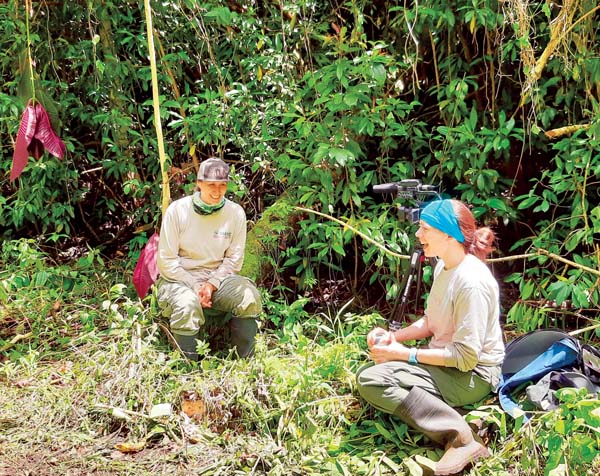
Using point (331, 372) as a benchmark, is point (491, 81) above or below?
above

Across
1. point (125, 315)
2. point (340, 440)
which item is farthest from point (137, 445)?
point (125, 315)

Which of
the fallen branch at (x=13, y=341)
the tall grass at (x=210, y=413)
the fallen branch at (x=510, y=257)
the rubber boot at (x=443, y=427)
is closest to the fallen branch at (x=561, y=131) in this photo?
the fallen branch at (x=510, y=257)

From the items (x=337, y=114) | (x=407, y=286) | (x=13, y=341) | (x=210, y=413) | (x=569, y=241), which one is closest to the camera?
(x=210, y=413)

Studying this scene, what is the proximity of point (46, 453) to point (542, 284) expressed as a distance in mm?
2821

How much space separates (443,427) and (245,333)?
137cm

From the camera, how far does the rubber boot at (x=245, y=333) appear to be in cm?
389

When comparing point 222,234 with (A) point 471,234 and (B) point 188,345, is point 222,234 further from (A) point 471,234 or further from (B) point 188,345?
(A) point 471,234

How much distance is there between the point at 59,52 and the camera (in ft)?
16.9

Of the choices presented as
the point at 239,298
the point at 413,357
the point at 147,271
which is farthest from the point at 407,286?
the point at 147,271

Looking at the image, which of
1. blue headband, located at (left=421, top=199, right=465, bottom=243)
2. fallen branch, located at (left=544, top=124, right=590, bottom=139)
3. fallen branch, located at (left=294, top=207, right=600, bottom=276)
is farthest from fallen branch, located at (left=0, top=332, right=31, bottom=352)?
fallen branch, located at (left=544, top=124, right=590, bottom=139)

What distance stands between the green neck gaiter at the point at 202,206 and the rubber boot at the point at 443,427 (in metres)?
1.59

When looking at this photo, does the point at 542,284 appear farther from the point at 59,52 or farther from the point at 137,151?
the point at 59,52

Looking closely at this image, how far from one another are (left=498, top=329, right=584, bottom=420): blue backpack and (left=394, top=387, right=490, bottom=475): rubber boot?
244mm

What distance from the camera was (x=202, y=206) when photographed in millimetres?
3887
